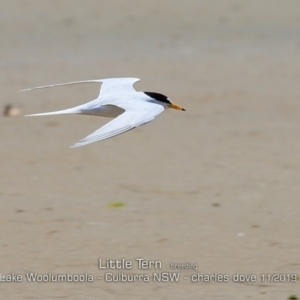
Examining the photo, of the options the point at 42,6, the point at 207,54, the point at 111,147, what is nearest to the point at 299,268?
the point at 111,147

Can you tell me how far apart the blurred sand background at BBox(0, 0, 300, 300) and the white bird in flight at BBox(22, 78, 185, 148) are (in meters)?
0.94

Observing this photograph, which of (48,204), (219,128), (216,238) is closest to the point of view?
(216,238)

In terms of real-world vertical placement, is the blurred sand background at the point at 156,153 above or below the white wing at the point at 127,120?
below

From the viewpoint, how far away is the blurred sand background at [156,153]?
18.4 feet

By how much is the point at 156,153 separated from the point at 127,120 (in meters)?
3.99

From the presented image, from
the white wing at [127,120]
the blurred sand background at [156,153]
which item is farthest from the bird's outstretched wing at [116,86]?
the blurred sand background at [156,153]

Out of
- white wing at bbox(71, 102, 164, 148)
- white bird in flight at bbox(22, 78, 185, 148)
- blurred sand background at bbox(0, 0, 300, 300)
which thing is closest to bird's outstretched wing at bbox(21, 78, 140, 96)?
white bird in flight at bbox(22, 78, 185, 148)

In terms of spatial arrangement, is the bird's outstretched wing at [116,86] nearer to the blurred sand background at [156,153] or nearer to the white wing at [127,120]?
the white wing at [127,120]

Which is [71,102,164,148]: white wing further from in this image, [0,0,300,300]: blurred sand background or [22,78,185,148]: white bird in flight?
[0,0,300,300]: blurred sand background

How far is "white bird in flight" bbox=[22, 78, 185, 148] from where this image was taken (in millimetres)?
4352

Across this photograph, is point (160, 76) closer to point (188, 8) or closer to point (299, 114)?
point (299, 114)

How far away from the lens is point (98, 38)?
1454cm

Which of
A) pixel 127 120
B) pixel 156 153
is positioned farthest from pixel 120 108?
pixel 156 153

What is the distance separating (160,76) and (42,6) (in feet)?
13.9
